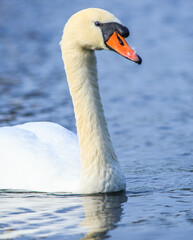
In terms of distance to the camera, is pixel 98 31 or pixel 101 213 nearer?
pixel 101 213

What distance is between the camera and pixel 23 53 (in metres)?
18.4

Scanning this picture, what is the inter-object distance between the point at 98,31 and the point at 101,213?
1955 millimetres

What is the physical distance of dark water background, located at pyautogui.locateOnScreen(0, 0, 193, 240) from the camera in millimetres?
7047

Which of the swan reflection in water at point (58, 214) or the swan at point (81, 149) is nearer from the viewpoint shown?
the swan reflection in water at point (58, 214)

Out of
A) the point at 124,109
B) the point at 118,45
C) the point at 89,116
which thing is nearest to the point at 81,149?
the point at 89,116

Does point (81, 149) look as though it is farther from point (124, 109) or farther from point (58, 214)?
point (124, 109)

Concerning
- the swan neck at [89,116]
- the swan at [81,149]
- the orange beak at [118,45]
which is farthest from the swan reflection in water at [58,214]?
the orange beak at [118,45]

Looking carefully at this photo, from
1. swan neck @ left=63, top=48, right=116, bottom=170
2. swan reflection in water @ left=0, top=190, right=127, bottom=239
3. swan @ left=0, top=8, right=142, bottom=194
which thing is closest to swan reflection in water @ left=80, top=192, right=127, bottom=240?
swan reflection in water @ left=0, top=190, right=127, bottom=239

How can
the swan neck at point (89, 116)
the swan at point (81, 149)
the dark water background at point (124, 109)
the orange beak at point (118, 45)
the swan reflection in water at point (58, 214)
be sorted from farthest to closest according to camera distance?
the swan neck at point (89, 116) < the swan at point (81, 149) < the orange beak at point (118, 45) < the dark water background at point (124, 109) < the swan reflection in water at point (58, 214)

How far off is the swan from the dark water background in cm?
16

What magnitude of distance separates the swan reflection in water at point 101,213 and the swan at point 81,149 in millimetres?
140

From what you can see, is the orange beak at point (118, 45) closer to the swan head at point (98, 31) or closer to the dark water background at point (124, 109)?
the swan head at point (98, 31)

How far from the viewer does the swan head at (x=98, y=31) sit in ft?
24.7

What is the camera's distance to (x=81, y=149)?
818 cm
